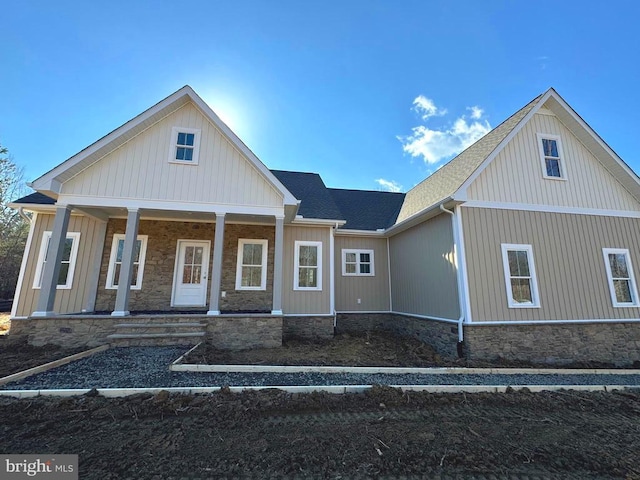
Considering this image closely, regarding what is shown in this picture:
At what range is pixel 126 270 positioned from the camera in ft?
23.2

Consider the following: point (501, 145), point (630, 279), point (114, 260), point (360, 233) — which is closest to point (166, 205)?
point (114, 260)

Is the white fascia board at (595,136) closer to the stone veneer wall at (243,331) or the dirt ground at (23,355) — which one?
the stone veneer wall at (243,331)

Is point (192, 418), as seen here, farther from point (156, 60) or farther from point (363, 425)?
point (156, 60)

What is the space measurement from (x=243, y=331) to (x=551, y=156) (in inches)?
401

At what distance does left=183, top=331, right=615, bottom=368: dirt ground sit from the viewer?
5.87 metres

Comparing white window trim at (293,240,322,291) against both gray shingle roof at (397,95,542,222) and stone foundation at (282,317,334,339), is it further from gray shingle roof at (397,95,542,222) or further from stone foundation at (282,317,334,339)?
gray shingle roof at (397,95,542,222)

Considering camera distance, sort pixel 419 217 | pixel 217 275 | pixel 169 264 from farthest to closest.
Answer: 1. pixel 169 264
2. pixel 419 217
3. pixel 217 275

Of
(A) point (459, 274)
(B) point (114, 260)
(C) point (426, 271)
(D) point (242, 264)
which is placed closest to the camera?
(A) point (459, 274)

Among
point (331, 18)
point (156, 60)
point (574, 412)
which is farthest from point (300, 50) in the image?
point (574, 412)

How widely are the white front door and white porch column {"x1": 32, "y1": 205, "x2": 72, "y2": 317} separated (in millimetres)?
2839

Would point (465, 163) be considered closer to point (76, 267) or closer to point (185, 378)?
point (185, 378)

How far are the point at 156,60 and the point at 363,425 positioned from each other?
32.9 ft

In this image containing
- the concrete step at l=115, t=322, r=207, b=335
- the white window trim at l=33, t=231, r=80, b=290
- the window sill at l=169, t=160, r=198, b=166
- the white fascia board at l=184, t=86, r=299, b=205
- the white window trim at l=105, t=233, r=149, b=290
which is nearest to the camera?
the concrete step at l=115, t=322, r=207, b=335

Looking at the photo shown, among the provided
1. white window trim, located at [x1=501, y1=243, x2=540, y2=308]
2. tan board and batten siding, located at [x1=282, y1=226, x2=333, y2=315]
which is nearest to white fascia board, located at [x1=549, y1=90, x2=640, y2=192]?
white window trim, located at [x1=501, y1=243, x2=540, y2=308]
